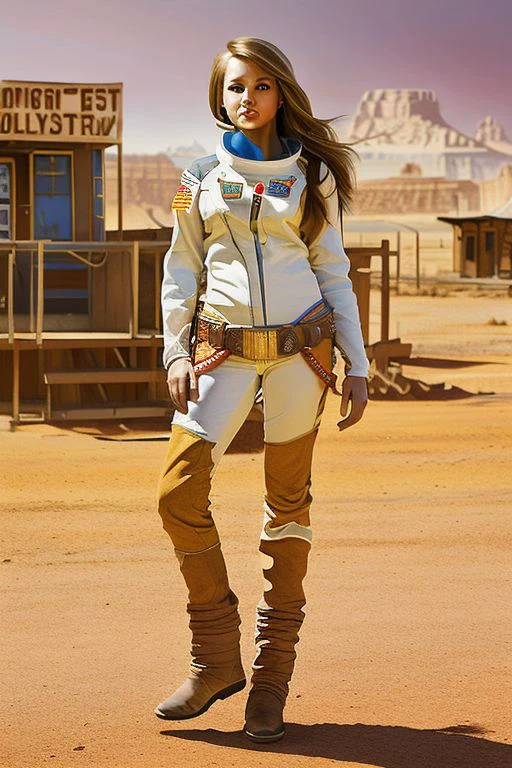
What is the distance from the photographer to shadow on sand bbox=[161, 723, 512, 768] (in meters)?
3.79

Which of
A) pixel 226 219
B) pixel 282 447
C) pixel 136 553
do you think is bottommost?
pixel 136 553

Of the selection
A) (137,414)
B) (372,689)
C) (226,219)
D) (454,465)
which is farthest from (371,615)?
(137,414)

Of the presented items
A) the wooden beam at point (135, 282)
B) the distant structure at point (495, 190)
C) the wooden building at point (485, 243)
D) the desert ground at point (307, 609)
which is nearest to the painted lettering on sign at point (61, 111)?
the wooden beam at point (135, 282)

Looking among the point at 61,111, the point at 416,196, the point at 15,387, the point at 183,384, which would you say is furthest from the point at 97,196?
the point at 416,196

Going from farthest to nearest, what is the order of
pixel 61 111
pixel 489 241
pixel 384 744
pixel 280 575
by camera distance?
pixel 489 241, pixel 61 111, pixel 280 575, pixel 384 744

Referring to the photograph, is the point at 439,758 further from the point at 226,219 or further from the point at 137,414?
the point at 137,414

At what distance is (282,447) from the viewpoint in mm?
3920

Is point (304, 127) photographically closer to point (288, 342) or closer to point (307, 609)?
point (288, 342)

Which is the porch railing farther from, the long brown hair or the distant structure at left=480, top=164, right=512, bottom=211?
the distant structure at left=480, top=164, right=512, bottom=211

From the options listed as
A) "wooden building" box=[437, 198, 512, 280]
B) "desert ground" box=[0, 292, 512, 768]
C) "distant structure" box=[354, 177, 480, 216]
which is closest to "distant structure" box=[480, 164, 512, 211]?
"distant structure" box=[354, 177, 480, 216]

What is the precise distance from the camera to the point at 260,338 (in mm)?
3818

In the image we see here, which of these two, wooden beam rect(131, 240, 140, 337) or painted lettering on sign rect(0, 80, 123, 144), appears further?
painted lettering on sign rect(0, 80, 123, 144)

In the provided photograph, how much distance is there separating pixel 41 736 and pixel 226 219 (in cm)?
164

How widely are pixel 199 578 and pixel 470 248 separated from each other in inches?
1552
